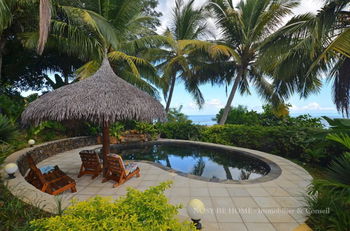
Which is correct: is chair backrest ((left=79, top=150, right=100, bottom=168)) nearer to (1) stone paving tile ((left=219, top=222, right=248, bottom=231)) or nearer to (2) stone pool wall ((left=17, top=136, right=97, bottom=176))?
(2) stone pool wall ((left=17, top=136, right=97, bottom=176))

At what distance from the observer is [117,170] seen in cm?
414

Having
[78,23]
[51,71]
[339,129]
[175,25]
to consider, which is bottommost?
[339,129]

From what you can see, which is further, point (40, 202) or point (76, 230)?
point (40, 202)

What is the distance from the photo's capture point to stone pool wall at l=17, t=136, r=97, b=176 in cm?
476

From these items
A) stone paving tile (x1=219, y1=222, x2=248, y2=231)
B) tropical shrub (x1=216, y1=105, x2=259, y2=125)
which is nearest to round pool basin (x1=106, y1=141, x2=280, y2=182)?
stone paving tile (x1=219, y1=222, x2=248, y2=231)

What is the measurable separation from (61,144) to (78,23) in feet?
17.7

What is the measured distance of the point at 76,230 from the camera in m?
1.36

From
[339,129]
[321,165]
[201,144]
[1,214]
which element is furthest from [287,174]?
[1,214]

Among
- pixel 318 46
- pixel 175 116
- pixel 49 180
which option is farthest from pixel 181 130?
pixel 49 180

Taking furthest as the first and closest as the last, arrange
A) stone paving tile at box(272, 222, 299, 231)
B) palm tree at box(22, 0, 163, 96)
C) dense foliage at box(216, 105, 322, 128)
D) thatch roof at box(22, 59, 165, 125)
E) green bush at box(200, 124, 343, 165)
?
dense foliage at box(216, 105, 322, 128)
palm tree at box(22, 0, 163, 96)
green bush at box(200, 124, 343, 165)
thatch roof at box(22, 59, 165, 125)
stone paving tile at box(272, 222, 299, 231)

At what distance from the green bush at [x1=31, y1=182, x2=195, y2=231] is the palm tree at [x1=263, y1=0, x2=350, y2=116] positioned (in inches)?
211

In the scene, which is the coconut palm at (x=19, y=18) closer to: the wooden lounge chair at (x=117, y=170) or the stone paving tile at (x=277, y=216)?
the wooden lounge chair at (x=117, y=170)

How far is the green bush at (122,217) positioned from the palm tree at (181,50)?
9670 mm

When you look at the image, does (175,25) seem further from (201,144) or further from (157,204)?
(157,204)
